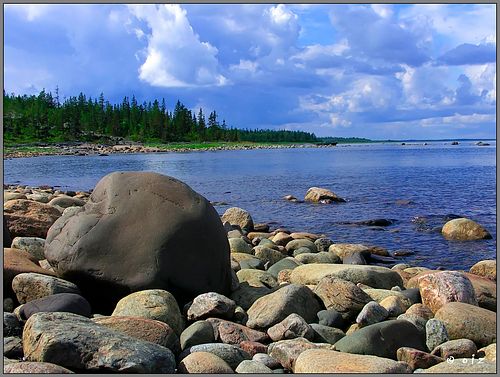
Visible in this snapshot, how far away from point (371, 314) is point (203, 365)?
9.18ft

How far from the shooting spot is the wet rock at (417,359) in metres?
6.19

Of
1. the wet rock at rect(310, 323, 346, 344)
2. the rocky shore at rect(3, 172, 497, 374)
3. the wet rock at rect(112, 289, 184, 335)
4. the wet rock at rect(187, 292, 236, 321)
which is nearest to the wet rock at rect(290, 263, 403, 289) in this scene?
the rocky shore at rect(3, 172, 497, 374)

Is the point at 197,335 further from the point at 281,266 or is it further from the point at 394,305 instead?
the point at 281,266

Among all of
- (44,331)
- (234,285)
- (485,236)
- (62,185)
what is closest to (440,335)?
(234,285)

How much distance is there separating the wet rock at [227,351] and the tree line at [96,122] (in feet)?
346

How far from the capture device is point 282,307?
7.61 metres

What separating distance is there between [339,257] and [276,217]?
936cm

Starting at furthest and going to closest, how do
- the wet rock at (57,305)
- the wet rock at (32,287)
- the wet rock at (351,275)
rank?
the wet rock at (351,275)
the wet rock at (32,287)
the wet rock at (57,305)

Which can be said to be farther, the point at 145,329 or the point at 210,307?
the point at 210,307

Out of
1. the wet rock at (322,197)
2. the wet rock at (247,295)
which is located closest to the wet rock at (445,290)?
the wet rock at (247,295)

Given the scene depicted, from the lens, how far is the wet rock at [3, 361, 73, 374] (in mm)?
4950

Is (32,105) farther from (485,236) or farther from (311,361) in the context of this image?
(311,361)

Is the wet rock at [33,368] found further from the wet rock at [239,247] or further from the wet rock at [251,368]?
the wet rock at [239,247]

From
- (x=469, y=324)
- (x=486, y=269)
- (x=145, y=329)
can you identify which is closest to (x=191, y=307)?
(x=145, y=329)
